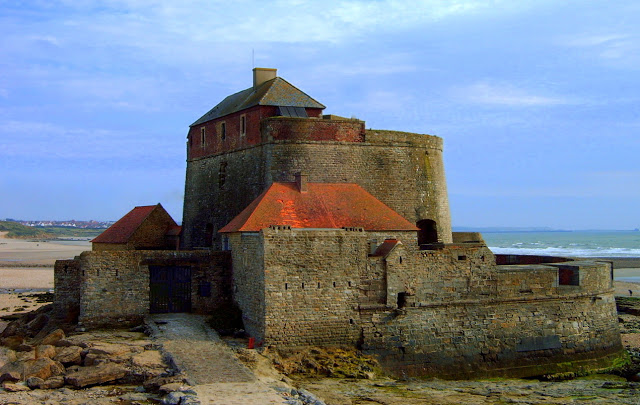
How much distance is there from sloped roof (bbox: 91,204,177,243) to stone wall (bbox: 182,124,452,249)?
266 cm

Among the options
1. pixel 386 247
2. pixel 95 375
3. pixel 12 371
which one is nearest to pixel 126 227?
pixel 386 247

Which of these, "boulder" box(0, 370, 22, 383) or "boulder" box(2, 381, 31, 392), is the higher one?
"boulder" box(0, 370, 22, 383)

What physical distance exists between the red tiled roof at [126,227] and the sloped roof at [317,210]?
6.69m

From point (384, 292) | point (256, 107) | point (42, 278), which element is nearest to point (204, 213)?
point (256, 107)

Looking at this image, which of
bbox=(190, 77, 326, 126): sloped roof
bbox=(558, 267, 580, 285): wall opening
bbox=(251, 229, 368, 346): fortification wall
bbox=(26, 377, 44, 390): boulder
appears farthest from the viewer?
bbox=(190, 77, 326, 126): sloped roof

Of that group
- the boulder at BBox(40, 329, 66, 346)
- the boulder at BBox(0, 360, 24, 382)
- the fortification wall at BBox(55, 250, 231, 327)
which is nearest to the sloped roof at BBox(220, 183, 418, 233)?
the fortification wall at BBox(55, 250, 231, 327)

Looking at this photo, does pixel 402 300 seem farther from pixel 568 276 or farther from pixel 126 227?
pixel 126 227

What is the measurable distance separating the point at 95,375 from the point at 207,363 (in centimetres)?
265

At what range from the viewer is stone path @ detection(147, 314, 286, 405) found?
1563 centimetres

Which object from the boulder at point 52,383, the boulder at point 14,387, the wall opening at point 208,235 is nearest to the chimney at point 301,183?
the wall opening at point 208,235

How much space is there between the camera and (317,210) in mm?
23359

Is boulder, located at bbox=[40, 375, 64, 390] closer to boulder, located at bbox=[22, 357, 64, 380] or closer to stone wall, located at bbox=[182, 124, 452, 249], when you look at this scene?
boulder, located at bbox=[22, 357, 64, 380]

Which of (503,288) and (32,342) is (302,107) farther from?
(32,342)

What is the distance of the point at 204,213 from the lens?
32.1m
